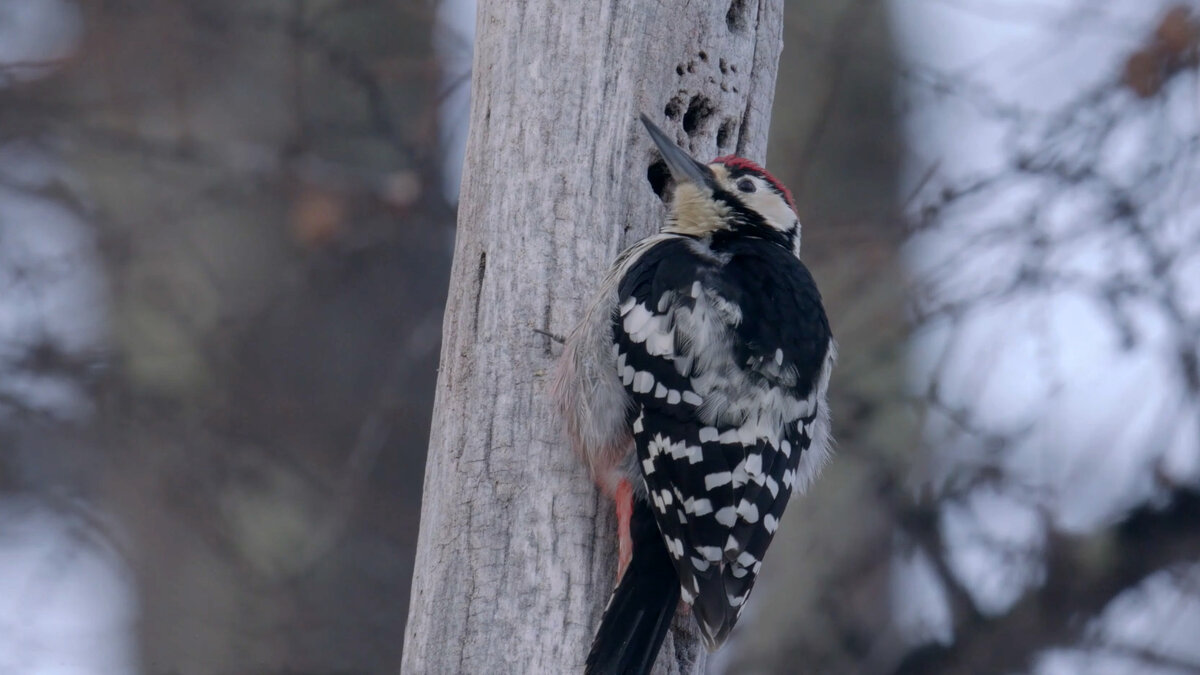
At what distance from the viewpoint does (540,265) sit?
300cm

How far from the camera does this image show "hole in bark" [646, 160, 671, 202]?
10.6 ft

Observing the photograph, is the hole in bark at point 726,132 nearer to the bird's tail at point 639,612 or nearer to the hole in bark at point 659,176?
the hole in bark at point 659,176

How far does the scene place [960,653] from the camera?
3.73 meters

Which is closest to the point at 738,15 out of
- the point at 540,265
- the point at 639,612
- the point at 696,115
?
the point at 696,115

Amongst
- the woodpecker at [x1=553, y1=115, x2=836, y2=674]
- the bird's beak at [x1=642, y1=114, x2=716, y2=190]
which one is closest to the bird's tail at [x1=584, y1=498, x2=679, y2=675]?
the woodpecker at [x1=553, y1=115, x2=836, y2=674]

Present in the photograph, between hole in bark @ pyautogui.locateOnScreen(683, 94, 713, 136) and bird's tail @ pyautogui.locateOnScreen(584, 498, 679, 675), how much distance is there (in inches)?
44.2

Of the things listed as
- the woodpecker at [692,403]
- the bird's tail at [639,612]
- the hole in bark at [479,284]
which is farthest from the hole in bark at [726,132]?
the bird's tail at [639,612]

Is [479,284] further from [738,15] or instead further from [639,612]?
[738,15]

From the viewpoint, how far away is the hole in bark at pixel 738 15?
336 cm

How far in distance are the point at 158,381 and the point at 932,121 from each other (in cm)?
335

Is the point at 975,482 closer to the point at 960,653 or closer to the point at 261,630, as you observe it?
the point at 960,653

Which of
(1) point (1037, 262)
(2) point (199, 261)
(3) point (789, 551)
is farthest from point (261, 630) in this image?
(1) point (1037, 262)

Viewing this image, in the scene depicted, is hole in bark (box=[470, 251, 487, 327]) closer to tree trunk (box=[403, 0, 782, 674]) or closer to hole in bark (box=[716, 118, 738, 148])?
tree trunk (box=[403, 0, 782, 674])

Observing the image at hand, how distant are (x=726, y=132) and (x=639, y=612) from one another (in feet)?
4.49
